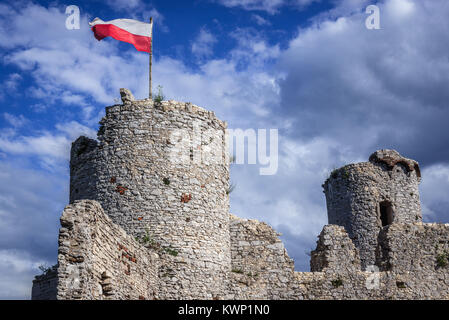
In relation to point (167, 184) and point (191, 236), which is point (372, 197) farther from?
point (167, 184)

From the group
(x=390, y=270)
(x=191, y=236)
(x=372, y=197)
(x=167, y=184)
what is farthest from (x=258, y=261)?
(x=372, y=197)

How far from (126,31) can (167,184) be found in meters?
5.53

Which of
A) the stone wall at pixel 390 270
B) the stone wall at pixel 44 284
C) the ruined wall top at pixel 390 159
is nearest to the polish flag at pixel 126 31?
the stone wall at pixel 44 284

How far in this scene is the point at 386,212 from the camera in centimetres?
2531

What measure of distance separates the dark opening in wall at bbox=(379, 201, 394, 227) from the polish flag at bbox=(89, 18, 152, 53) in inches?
452

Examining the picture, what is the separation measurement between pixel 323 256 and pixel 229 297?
3.98 m

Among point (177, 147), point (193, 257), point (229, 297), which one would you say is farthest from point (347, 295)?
point (177, 147)

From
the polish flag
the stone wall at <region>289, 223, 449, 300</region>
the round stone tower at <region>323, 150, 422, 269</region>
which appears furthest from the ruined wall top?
the polish flag

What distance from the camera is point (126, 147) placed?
57.7ft

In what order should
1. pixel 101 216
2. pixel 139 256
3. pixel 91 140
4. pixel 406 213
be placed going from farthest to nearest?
pixel 406 213
pixel 91 140
pixel 139 256
pixel 101 216

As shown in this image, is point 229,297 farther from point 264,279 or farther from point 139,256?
point 139,256

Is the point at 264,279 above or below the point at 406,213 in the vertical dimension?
below

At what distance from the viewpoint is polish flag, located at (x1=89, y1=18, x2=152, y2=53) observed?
1934 centimetres
